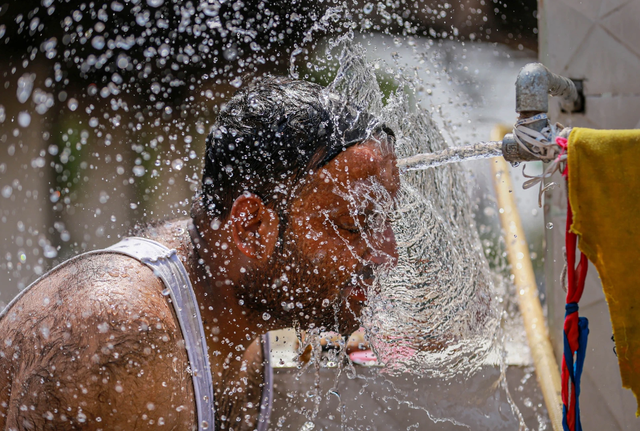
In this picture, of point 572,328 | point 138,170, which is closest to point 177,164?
point 138,170

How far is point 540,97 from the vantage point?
820 mm

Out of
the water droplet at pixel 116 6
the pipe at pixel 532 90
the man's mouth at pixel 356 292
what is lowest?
the man's mouth at pixel 356 292

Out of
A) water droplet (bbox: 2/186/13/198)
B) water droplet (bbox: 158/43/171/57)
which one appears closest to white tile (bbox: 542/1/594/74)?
water droplet (bbox: 158/43/171/57)

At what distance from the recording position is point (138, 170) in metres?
2.29

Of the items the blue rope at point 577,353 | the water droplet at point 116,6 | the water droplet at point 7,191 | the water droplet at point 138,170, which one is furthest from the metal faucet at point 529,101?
the water droplet at point 7,191

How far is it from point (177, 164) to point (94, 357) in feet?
4.50

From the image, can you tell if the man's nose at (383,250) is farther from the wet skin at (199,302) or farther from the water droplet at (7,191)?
the water droplet at (7,191)

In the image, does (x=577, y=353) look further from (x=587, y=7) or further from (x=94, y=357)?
(x=587, y=7)

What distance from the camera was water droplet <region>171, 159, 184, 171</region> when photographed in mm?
2121

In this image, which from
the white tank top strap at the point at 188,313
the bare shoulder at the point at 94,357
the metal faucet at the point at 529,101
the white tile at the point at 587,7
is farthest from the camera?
the white tile at the point at 587,7

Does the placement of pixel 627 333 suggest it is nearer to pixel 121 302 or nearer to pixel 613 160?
pixel 613 160

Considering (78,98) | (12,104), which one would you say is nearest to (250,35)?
(78,98)

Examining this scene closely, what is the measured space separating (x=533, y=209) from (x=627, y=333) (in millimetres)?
1709

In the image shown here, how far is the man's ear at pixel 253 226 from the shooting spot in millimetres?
1144
